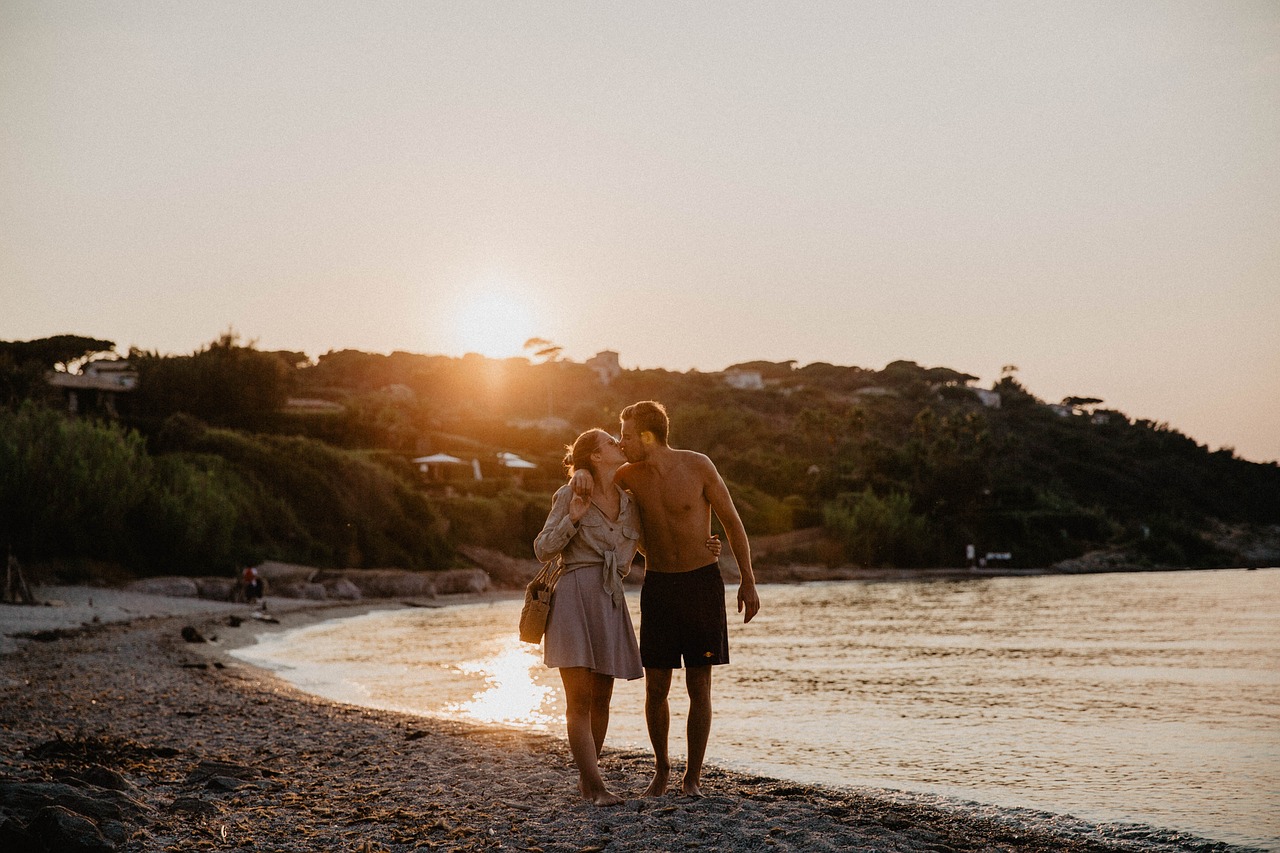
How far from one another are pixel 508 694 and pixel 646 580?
21.2 ft

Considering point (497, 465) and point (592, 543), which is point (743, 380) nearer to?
point (497, 465)

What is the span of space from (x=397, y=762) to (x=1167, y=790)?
476cm

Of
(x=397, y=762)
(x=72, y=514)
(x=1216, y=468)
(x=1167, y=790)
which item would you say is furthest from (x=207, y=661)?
(x=1216, y=468)

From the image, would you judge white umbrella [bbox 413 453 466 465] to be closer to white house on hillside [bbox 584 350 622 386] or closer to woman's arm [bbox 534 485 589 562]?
woman's arm [bbox 534 485 589 562]

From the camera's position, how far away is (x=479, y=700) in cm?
1135

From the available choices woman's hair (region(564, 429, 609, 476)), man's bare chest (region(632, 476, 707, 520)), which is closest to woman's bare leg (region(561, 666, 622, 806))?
man's bare chest (region(632, 476, 707, 520))

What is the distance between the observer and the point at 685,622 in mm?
5680

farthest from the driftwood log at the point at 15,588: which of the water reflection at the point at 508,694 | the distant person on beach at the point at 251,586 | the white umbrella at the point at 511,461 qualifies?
the white umbrella at the point at 511,461

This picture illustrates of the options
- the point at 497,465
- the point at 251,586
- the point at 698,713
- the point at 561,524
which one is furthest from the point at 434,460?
the point at 561,524

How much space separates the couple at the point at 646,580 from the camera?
5602 mm

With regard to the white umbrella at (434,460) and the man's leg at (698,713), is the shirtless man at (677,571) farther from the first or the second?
the white umbrella at (434,460)

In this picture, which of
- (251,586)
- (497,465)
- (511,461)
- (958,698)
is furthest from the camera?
(497,465)

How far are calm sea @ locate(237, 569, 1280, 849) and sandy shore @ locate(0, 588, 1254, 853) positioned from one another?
913mm

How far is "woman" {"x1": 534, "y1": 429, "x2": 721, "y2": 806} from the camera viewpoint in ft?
18.3
